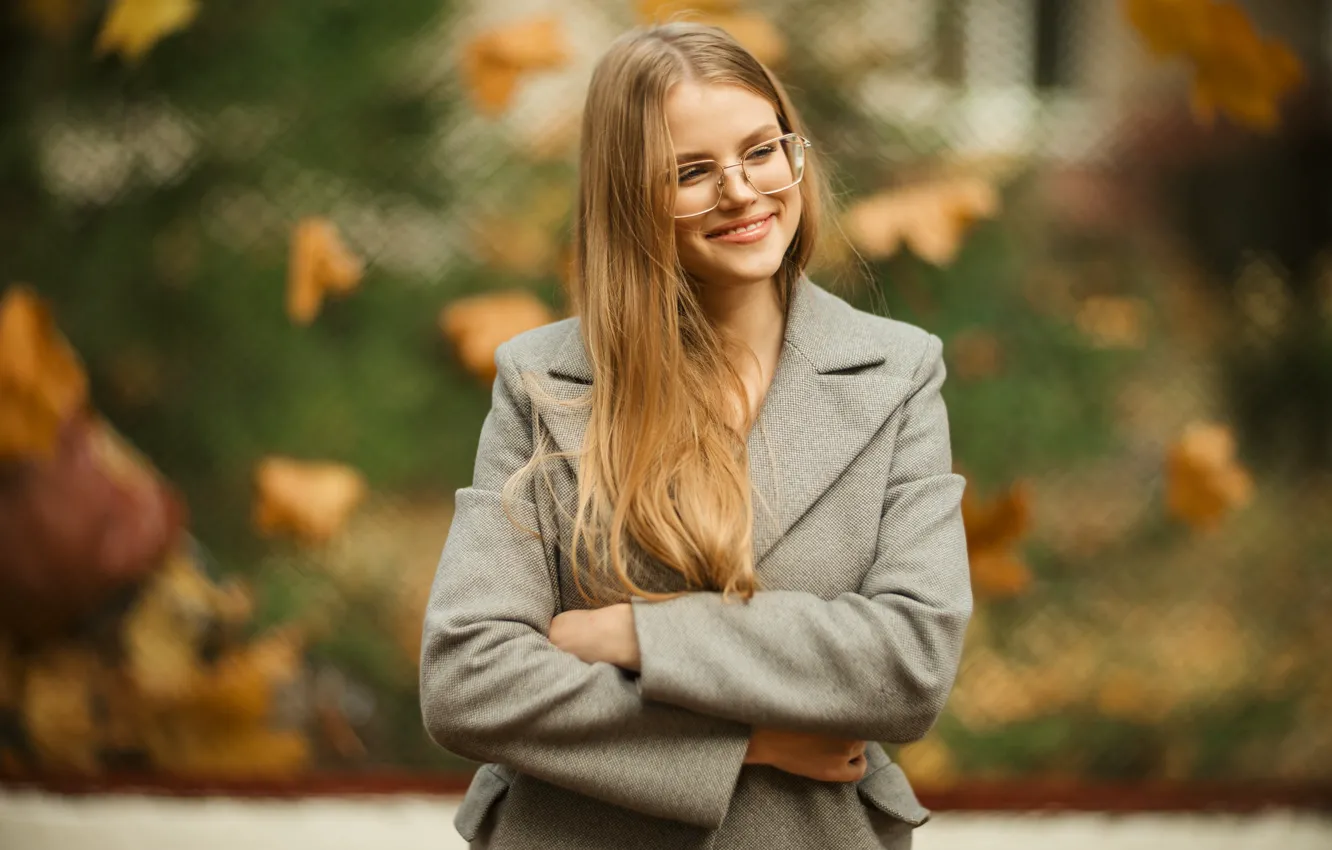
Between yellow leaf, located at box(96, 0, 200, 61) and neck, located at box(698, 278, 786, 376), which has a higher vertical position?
yellow leaf, located at box(96, 0, 200, 61)

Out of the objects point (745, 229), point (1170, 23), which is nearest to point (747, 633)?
point (745, 229)

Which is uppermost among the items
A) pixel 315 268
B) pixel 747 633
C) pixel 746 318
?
pixel 746 318

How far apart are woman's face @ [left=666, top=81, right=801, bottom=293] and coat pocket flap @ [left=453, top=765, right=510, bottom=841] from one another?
2.15ft

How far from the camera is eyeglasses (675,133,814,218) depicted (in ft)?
4.66

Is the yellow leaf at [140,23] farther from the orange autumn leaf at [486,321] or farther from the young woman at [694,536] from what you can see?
the young woman at [694,536]

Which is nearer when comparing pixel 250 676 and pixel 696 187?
pixel 696 187

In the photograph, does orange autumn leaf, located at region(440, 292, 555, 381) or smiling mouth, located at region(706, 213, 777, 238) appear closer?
smiling mouth, located at region(706, 213, 777, 238)

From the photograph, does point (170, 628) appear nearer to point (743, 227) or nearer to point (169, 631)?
point (169, 631)

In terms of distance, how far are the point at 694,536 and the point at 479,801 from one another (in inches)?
16.8

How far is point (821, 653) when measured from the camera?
51.9 inches

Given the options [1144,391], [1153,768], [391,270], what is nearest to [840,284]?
[1144,391]

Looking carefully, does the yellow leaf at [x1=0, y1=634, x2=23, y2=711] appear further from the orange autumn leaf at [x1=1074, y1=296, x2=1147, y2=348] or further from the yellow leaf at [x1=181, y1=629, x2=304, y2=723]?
the orange autumn leaf at [x1=1074, y1=296, x2=1147, y2=348]

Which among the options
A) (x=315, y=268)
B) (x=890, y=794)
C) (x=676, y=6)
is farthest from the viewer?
(x=315, y=268)

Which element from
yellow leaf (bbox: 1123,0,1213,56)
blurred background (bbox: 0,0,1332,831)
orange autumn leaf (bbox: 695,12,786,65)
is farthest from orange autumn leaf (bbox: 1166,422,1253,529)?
orange autumn leaf (bbox: 695,12,786,65)
